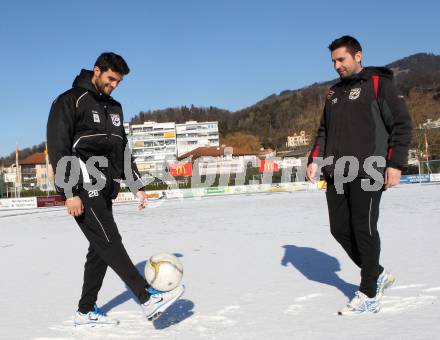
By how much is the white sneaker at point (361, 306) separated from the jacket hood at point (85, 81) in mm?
2370

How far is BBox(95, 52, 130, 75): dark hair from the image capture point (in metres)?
3.39

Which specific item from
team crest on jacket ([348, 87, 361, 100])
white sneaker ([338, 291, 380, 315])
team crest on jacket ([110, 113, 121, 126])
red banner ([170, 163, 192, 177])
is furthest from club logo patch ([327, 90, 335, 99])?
red banner ([170, 163, 192, 177])

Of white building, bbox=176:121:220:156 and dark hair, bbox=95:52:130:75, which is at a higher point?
white building, bbox=176:121:220:156

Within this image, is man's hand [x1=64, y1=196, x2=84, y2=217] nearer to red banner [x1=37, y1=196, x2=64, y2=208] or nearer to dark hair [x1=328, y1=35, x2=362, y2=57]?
dark hair [x1=328, y1=35, x2=362, y2=57]

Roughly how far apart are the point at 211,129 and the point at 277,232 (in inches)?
5626

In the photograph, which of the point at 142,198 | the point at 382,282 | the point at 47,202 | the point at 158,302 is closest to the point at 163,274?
the point at 158,302

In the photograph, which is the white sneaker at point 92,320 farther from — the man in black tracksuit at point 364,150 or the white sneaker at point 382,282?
the white sneaker at point 382,282

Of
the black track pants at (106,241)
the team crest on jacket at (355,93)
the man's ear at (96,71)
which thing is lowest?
the black track pants at (106,241)

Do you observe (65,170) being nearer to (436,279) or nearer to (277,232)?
(436,279)

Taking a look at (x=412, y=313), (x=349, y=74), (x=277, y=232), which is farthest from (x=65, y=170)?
(x=277, y=232)

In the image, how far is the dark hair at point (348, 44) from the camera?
365 cm

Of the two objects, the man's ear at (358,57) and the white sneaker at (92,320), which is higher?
the man's ear at (358,57)

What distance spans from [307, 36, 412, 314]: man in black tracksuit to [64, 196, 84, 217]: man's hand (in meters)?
1.88

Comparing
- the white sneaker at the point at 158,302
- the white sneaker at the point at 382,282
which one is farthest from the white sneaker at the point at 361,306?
the white sneaker at the point at 158,302
